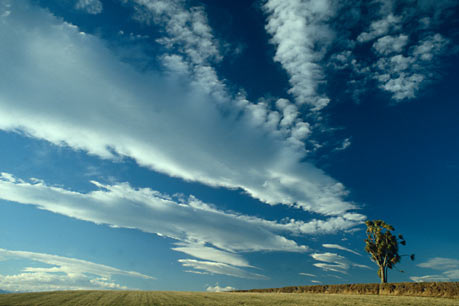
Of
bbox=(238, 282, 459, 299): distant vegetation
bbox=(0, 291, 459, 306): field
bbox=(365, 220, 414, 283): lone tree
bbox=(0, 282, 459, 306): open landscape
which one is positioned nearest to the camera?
bbox=(0, 291, 459, 306): field

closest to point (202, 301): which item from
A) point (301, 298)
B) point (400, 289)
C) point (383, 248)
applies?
point (301, 298)

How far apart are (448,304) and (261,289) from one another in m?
52.8

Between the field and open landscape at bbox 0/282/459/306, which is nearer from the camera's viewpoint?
the field

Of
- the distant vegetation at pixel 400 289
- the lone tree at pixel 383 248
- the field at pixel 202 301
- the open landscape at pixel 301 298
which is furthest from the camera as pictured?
the lone tree at pixel 383 248

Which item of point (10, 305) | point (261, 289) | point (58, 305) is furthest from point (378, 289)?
point (10, 305)

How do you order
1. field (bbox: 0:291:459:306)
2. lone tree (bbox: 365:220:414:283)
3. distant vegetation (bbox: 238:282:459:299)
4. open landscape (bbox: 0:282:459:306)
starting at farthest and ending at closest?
lone tree (bbox: 365:220:414:283) < distant vegetation (bbox: 238:282:459:299) < open landscape (bbox: 0:282:459:306) < field (bbox: 0:291:459:306)

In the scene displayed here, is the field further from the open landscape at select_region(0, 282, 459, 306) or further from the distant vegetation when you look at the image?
the distant vegetation

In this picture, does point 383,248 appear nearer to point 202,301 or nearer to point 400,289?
A: point 400,289

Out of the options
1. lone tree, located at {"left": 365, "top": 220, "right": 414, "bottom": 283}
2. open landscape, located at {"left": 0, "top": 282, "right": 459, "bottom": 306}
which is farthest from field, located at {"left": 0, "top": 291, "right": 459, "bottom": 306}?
lone tree, located at {"left": 365, "top": 220, "right": 414, "bottom": 283}

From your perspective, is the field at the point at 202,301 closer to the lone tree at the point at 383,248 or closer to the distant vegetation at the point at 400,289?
the distant vegetation at the point at 400,289

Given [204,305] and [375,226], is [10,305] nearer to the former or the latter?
[204,305]

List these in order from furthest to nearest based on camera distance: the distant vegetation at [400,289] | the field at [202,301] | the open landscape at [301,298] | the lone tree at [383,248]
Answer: the lone tree at [383,248]
the distant vegetation at [400,289]
the open landscape at [301,298]
the field at [202,301]

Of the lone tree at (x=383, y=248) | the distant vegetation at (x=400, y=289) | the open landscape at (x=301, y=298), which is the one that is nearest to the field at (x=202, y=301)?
the open landscape at (x=301, y=298)

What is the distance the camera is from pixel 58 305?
28.8 meters
